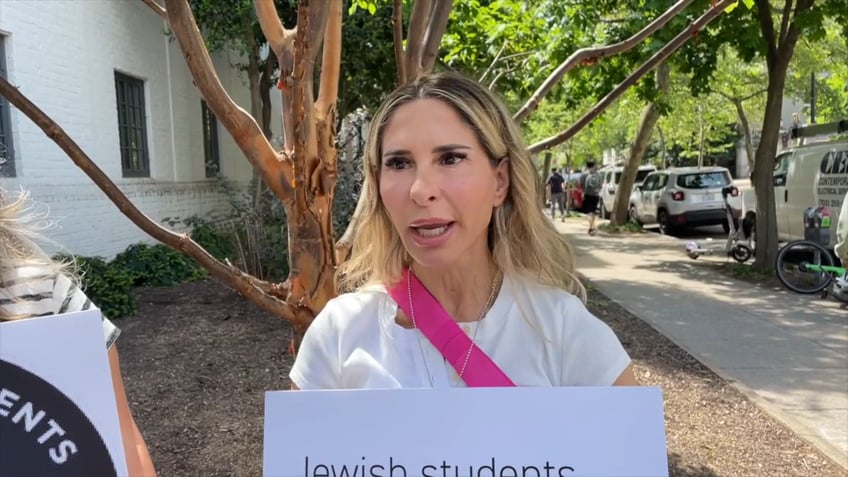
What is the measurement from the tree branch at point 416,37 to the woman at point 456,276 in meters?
1.84

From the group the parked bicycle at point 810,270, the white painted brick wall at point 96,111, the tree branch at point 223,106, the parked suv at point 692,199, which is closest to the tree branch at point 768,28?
the parked bicycle at point 810,270

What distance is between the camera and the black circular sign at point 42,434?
120 cm

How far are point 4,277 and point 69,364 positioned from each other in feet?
0.92

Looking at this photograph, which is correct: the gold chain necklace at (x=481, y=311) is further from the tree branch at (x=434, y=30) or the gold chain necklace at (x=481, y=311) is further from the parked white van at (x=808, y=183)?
the parked white van at (x=808, y=183)

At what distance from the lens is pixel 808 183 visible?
10867 mm

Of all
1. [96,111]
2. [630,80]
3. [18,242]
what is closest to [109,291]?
[96,111]

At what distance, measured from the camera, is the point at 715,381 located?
5.52m

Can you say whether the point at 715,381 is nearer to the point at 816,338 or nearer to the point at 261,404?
the point at 816,338

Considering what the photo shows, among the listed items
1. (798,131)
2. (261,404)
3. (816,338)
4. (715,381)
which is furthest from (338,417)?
(798,131)

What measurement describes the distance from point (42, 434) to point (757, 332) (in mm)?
7275

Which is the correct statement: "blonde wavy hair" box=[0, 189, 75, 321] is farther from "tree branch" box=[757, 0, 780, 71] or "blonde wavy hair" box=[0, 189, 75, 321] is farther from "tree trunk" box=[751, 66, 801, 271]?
"tree trunk" box=[751, 66, 801, 271]

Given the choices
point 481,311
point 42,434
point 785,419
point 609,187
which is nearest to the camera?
point 42,434

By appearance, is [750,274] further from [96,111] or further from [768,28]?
[96,111]

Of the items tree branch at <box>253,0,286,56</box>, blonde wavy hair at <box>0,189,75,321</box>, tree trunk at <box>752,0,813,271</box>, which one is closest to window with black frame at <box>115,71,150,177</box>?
tree branch at <box>253,0,286,56</box>
